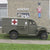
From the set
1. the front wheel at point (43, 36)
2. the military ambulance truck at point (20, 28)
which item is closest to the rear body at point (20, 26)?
the military ambulance truck at point (20, 28)

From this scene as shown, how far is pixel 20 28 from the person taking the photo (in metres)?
11.7

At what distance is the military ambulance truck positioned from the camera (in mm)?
11602

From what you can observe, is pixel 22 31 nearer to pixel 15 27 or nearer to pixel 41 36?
pixel 15 27

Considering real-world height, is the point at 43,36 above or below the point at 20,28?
below

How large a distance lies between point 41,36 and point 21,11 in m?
6.76

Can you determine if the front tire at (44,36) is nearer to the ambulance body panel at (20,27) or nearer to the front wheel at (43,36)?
the front wheel at (43,36)

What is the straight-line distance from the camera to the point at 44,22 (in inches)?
677

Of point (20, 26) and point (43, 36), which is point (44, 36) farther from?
point (20, 26)

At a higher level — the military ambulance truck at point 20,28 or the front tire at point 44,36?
the military ambulance truck at point 20,28

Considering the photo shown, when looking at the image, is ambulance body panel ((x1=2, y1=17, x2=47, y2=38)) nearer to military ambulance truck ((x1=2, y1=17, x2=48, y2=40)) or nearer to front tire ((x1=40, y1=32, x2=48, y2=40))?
military ambulance truck ((x1=2, y1=17, x2=48, y2=40))

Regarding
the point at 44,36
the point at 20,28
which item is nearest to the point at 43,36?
the point at 44,36

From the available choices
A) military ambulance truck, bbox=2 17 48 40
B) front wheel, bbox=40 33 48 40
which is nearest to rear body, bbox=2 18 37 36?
military ambulance truck, bbox=2 17 48 40

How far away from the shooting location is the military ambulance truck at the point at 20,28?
1160cm

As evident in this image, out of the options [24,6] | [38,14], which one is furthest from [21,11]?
[38,14]
